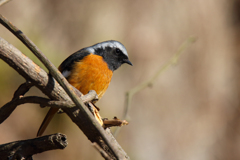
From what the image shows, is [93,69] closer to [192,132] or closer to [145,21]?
[145,21]

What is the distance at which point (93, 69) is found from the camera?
3410 mm

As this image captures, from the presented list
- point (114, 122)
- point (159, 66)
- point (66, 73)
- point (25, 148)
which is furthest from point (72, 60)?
point (159, 66)

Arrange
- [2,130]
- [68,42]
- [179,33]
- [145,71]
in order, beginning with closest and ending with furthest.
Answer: [2,130] < [68,42] < [145,71] < [179,33]

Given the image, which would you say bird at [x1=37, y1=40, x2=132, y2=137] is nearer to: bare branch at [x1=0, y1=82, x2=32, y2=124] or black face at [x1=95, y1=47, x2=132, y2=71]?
black face at [x1=95, y1=47, x2=132, y2=71]

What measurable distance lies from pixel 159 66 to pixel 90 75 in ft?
11.9

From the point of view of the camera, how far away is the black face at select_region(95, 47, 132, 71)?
3.81m

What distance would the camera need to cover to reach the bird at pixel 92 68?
10.7 feet

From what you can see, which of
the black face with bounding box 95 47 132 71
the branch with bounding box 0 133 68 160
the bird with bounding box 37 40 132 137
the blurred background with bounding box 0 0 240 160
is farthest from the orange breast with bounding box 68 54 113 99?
the blurred background with bounding box 0 0 240 160

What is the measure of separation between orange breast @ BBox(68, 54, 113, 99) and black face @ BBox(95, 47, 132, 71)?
0.16m

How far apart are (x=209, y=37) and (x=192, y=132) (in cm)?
258

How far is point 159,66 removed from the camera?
6.73 m

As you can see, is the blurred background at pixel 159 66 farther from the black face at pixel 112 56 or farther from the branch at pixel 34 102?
the branch at pixel 34 102

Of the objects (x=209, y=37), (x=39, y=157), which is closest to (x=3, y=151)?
(x=39, y=157)

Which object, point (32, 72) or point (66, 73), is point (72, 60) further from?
point (32, 72)
